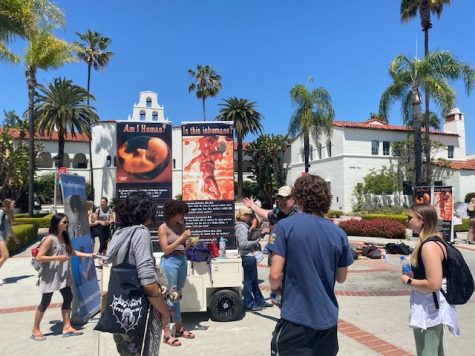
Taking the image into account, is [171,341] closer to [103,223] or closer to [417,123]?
[103,223]

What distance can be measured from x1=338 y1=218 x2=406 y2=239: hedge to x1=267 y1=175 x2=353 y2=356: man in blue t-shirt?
1565 cm

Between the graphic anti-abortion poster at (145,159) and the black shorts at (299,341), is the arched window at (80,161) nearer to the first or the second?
the graphic anti-abortion poster at (145,159)

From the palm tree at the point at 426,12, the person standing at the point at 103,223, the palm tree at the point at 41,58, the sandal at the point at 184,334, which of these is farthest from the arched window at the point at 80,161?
the sandal at the point at 184,334

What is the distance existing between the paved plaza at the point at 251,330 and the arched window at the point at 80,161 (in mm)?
39528

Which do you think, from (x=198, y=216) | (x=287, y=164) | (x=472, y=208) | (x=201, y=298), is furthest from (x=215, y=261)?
(x=287, y=164)

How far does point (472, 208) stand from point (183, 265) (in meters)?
12.8

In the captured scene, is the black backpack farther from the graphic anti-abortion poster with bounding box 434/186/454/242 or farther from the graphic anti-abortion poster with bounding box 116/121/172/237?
the graphic anti-abortion poster with bounding box 434/186/454/242

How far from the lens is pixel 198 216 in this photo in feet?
21.2

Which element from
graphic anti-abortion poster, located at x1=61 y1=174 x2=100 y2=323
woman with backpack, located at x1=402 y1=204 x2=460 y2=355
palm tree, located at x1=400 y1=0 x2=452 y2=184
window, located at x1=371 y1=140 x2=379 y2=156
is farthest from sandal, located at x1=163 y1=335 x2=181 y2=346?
window, located at x1=371 y1=140 x2=379 y2=156

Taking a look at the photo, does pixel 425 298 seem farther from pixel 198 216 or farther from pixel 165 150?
pixel 165 150

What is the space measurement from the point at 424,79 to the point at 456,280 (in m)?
19.0

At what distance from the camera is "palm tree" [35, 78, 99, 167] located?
31.7 metres

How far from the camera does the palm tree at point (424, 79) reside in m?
19.0

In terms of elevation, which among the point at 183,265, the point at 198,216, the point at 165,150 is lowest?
the point at 183,265
